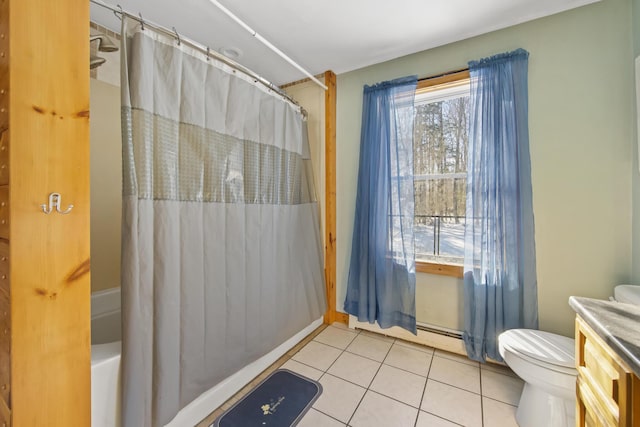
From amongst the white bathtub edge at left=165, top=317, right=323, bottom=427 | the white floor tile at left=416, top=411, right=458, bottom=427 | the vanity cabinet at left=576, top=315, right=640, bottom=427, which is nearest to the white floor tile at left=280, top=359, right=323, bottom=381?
the white bathtub edge at left=165, top=317, right=323, bottom=427

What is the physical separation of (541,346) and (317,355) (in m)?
1.36

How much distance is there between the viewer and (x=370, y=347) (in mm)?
2014

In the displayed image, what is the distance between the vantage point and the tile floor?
1351 mm

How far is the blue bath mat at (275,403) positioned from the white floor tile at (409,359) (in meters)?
0.60

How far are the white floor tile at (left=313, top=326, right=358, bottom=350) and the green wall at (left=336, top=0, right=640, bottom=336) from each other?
1.33 meters

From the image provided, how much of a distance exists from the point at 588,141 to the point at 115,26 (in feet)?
10.4

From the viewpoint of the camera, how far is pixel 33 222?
753mm

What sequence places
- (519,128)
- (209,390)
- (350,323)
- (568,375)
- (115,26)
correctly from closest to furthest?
(568,375) → (209,390) → (519,128) → (115,26) → (350,323)

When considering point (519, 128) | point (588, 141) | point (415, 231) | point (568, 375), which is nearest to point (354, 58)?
point (519, 128)

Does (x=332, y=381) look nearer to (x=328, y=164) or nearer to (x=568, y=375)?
(x=568, y=375)

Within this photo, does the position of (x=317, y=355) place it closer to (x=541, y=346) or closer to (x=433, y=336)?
(x=433, y=336)

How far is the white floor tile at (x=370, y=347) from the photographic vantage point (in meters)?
1.91

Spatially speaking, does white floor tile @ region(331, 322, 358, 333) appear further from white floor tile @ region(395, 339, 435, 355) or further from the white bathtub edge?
the white bathtub edge

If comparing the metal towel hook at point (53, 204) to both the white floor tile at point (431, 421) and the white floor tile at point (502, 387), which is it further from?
the white floor tile at point (502, 387)
